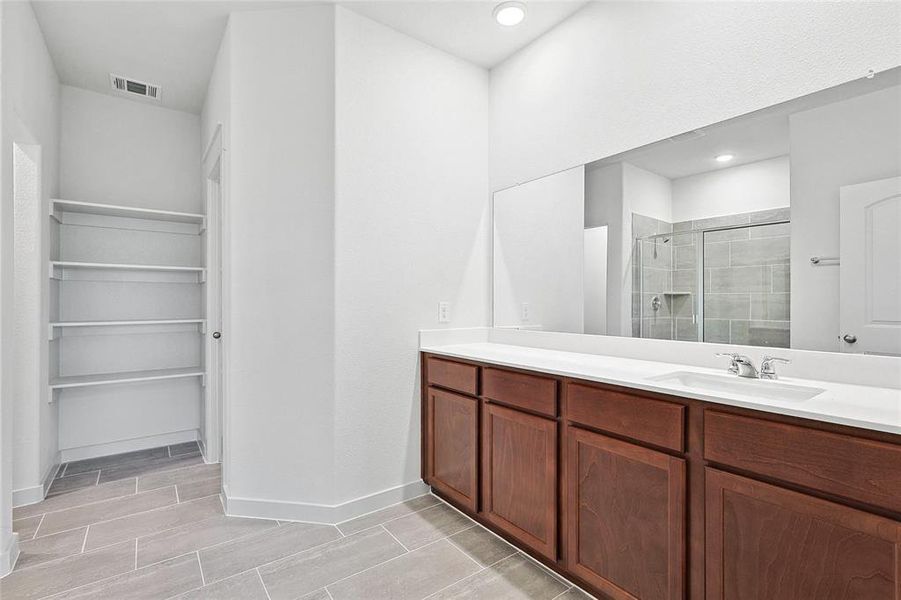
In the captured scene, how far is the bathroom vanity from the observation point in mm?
1096

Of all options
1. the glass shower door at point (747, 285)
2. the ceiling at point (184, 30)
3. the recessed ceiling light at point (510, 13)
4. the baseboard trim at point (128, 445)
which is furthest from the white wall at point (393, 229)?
the baseboard trim at point (128, 445)

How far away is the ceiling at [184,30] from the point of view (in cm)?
237

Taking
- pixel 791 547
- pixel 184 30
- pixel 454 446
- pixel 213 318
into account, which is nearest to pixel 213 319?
pixel 213 318

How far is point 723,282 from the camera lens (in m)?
1.87

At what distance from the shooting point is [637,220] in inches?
86.9

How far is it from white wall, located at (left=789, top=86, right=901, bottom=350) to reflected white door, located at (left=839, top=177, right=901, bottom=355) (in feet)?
0.09

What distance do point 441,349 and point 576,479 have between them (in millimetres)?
1057

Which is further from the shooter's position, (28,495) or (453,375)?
(28,495)

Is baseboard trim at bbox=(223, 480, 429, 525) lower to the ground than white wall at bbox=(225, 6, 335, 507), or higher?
lower

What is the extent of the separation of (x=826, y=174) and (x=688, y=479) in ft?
3.89

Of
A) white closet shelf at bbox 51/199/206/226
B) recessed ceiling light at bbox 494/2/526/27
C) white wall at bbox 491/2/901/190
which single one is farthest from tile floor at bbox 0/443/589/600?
recessed ceiling light at bbox 494/2/526/27

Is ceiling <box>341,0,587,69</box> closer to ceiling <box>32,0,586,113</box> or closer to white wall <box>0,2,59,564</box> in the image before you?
ceiling <box>32,0,586,113</box>

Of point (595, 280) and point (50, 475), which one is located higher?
point (595, 280)

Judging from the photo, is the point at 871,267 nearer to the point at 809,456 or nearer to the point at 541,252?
the point at 809,456
